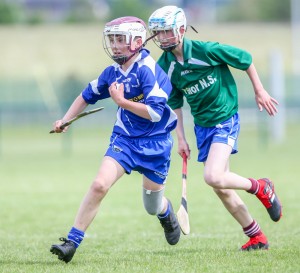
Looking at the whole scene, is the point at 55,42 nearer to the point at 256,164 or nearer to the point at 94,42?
the point at 94,42

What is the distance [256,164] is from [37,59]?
27.0m

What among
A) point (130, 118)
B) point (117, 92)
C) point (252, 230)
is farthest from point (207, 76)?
point (252, 230)

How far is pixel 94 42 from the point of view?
44.4m

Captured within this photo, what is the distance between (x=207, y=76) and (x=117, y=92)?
0.99 m

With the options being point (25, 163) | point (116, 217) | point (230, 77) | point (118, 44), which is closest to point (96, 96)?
point (118, 44)

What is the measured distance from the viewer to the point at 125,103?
674 centimetres

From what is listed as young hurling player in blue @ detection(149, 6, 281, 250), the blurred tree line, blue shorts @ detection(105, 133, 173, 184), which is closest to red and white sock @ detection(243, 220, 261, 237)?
young hurling player in blue @ detection(149, 6, 281, 250)

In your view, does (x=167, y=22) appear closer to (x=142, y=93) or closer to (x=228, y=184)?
(x=142, y=93)

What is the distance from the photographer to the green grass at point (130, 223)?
6.73 meters

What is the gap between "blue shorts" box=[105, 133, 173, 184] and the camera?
700 cm

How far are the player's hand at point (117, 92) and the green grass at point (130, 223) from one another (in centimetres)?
119

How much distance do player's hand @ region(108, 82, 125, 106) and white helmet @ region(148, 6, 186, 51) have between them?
0.59 m

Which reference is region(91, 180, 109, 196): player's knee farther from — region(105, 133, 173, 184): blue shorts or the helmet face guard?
the helmet face guard

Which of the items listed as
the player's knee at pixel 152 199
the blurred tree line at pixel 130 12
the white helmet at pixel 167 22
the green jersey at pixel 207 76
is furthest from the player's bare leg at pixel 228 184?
the blurred tree line at pixel 130 12
